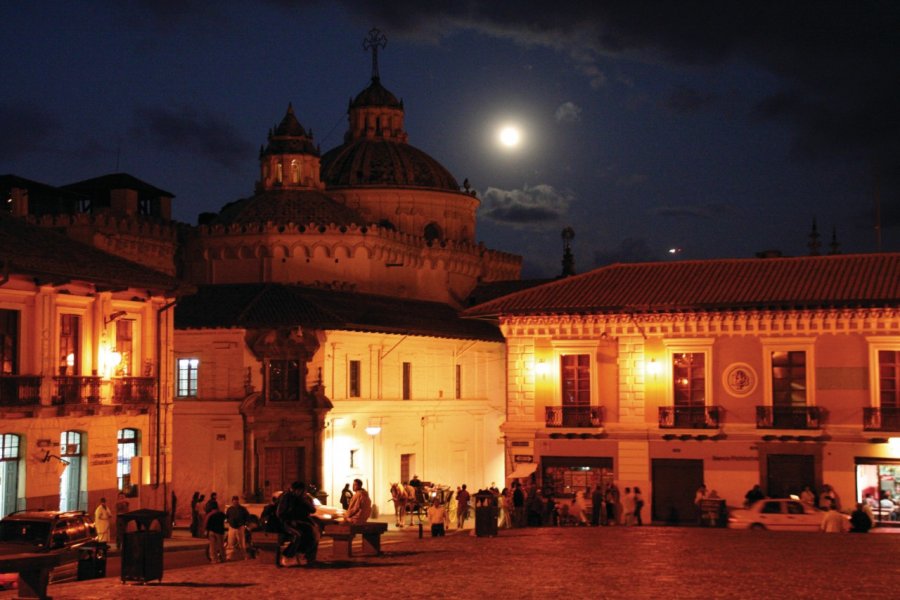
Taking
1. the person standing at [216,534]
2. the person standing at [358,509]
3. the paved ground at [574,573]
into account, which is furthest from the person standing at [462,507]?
the person standing at [358,509]

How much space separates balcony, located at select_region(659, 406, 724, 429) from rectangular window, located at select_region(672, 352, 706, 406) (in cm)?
35

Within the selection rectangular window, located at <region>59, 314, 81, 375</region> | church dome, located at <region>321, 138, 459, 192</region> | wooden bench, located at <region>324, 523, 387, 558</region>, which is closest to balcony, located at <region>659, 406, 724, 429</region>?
wooden bench, located at <region>324, 523, 387, 558</region>

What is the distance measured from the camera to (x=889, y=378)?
135ft

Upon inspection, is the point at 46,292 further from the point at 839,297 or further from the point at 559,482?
the point at 839,297

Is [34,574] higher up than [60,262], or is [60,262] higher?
[60,262]

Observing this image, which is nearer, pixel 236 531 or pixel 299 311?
pixel 236 531

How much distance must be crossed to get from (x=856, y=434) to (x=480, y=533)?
43.2ft

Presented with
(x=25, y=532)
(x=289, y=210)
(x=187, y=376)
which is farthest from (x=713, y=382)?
(x=289, y=210)

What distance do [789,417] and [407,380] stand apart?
19478 mm

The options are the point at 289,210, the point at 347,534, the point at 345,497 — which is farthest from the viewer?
the point at 289,210

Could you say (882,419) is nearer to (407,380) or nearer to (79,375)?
(407,380)

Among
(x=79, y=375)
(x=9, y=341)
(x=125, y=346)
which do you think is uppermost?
(x=125, y=346)

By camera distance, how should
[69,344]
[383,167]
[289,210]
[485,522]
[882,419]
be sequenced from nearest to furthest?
1. [485,522]
2. [69,344]
3. [882,419]
4. [289,210]
5. [383,167]

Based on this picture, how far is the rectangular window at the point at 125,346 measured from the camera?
134 ft
